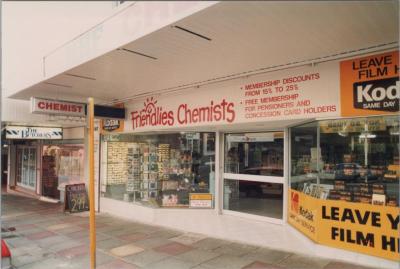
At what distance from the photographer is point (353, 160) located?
542 cm

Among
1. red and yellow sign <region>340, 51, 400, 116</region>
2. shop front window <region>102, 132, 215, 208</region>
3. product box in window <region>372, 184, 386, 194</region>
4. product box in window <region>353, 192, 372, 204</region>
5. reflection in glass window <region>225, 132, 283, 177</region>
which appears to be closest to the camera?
red and yellow sign <region>340, 51, 400, 116</region>

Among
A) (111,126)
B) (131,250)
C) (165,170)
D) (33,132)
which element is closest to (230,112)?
(165,170)

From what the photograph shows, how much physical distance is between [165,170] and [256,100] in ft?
12.3

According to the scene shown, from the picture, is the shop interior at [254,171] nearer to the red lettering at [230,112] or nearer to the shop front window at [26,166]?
the red lettering at [230,112]

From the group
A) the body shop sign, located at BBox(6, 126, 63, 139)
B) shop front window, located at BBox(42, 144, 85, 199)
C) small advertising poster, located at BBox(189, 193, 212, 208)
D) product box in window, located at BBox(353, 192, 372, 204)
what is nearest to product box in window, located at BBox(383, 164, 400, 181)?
product box in window, located at BBox(353, 192, 372, 204)

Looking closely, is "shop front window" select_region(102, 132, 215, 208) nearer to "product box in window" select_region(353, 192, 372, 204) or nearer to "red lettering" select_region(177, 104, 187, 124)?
"red lettering" select_region(177, 104, 187, 124)

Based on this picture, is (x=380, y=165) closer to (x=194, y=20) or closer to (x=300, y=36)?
(x=300, y=36)

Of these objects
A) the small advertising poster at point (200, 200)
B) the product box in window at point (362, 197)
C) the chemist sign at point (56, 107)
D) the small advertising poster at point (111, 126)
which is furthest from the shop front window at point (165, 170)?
the product box in window at point (362, 197)

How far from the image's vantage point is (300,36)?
4.22m

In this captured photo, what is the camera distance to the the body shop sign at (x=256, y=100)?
527cm

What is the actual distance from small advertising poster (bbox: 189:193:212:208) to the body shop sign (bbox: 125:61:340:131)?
2000 millimetres

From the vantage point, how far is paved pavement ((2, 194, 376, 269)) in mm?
5289

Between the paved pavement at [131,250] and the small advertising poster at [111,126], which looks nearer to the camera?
the paved pavement at [131,250]

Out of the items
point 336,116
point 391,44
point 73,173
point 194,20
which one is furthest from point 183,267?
point 73,173
